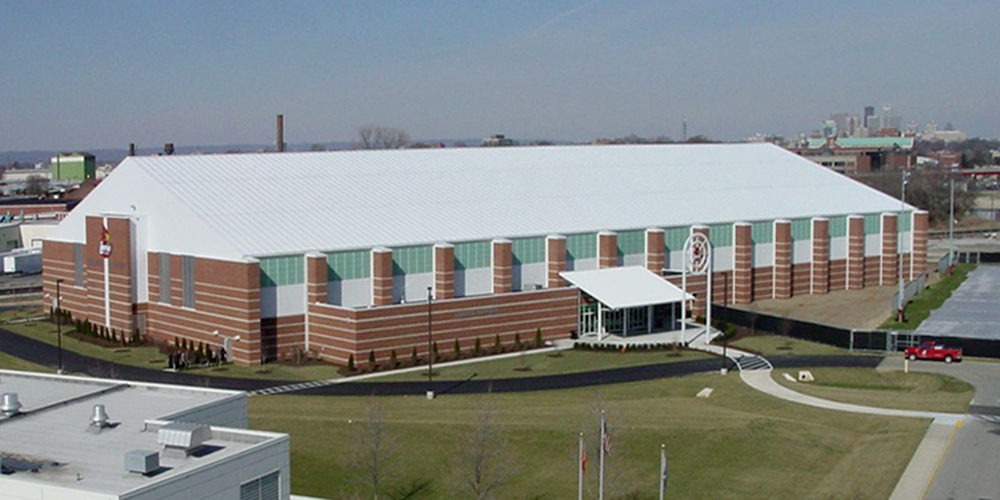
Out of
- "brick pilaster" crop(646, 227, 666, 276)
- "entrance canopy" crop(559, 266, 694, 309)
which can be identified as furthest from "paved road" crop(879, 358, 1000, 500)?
"brick pilaster" crop(646, 227, 666, 276)

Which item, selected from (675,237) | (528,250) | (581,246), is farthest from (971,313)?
(528,250)

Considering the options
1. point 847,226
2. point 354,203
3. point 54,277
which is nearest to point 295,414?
point 354,203

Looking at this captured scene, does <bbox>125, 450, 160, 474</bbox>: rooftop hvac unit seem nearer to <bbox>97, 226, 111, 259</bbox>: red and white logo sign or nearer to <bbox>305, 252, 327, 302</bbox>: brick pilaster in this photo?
<bbox>305, 252, 327, 302</bbox>: brick pilaster

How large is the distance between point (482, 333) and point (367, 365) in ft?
29.7

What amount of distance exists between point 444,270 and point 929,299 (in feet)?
147

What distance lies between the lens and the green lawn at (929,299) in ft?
272

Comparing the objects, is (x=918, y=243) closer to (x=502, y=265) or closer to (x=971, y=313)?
(x=971, y=313)

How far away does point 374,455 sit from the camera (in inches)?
1713

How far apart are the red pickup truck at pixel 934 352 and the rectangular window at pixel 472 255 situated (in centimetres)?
2778

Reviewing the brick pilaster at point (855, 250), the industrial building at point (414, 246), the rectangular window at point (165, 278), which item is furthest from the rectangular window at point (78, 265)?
the brick pilaster at point (855, 250)

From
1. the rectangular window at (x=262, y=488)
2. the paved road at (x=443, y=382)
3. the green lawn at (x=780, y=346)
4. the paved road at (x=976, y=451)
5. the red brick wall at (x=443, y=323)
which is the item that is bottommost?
the paved road at (x=976, y=451)

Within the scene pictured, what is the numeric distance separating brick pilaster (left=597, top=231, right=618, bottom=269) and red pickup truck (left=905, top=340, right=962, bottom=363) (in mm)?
22940

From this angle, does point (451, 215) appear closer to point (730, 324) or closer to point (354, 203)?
point (354, 203)

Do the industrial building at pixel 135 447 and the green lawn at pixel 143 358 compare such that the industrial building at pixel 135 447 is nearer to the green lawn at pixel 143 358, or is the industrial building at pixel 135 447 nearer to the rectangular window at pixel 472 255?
the green lawn at pixel 143 358
